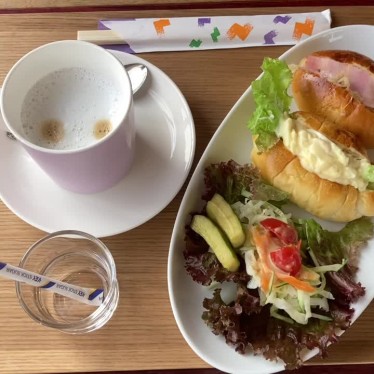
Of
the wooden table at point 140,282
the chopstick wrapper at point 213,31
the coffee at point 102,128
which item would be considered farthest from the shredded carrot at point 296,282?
the chopstick wrapper at point 213,31

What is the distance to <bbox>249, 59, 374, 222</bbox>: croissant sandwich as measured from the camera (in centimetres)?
111

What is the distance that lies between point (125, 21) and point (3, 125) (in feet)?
1.08

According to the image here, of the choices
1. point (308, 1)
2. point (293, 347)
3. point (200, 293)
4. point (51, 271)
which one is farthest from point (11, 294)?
point (308, 1)

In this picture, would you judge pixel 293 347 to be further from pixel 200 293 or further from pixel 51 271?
pixel 51 271

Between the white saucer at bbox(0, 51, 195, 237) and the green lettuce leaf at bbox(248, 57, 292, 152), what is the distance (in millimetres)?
117

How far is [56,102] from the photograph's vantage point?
3.54 feet

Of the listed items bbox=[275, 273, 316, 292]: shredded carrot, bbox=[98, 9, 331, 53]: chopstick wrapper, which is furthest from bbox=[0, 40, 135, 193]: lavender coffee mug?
bbox=[275, 273, 316, 292]: shredded carrot

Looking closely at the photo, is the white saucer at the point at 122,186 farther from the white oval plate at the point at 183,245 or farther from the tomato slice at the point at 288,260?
the tomato slice at the point at 288,260

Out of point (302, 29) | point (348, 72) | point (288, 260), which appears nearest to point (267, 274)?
point (288, 260)

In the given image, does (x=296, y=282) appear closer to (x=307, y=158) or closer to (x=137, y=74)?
(x=307, y=158)

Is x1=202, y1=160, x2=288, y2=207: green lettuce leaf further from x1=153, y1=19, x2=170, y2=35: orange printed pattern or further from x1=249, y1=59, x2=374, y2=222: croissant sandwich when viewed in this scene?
x1=153, y1=19, x2=170, y2=35: orange printed pattern

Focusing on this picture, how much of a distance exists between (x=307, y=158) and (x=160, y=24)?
1.34 ft

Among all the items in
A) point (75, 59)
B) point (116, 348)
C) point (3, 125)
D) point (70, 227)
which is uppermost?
point (75, 59)

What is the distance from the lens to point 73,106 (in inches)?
42.4
